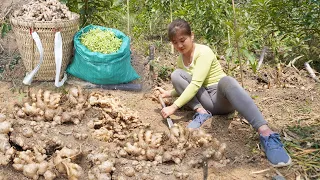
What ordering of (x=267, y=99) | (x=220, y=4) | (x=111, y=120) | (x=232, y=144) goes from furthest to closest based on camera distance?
(x=220, y=4) < (x=267, y=99) < (x=111, y=120) < (x=232, y=144)

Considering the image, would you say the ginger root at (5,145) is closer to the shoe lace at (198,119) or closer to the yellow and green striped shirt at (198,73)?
the yellow and green striped shirt at (198,73)

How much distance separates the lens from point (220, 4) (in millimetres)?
4938

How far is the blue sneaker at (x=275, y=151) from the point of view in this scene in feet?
8.72

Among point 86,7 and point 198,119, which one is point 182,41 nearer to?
point 198,119

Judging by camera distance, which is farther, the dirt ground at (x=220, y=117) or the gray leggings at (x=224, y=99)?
the gray leggings at (x=224, y=99)

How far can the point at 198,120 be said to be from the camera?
3.22 meters

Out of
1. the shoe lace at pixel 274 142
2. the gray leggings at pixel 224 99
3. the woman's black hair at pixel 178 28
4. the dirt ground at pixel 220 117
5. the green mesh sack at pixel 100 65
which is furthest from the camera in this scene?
the green mesh sack at pixel 100 65

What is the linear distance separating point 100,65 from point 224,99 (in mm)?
1513

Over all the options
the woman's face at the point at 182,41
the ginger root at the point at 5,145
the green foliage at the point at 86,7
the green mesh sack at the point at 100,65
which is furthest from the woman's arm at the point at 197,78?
the green foliage at the point at 86,7

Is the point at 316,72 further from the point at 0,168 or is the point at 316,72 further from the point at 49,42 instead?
the point at 0,168

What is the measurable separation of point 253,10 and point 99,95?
2.41m

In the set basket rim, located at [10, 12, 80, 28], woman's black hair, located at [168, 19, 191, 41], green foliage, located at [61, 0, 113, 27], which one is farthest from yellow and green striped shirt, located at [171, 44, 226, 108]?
green foliage, located at [61, 0, 113, 27]

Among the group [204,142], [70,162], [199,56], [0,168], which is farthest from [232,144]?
[0,168]

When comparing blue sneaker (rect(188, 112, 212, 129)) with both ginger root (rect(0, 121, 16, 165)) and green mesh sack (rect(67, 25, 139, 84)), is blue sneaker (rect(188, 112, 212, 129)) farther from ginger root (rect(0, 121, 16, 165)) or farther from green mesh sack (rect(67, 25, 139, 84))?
ginger root (rect(0, 121, 16, 165))
